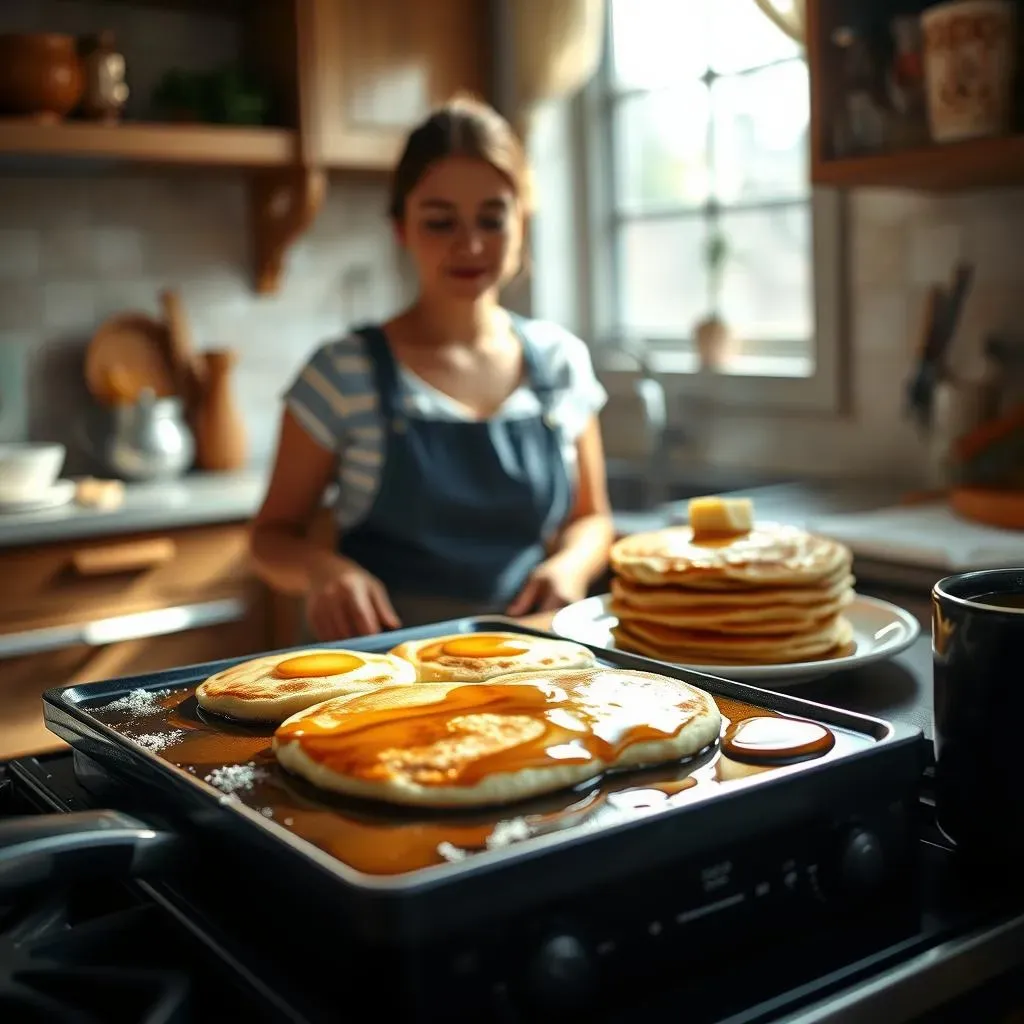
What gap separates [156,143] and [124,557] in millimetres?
869

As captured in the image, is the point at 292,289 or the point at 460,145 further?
the point at 292,289

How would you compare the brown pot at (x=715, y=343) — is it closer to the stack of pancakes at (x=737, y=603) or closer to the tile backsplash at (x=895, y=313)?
the tile backsplash at (x=895, y=313)

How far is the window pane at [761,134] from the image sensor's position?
109 inches

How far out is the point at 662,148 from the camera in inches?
123

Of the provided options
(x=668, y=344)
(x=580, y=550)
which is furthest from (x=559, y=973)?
(x=668, y=344)

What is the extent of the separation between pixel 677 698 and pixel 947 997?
0.22m

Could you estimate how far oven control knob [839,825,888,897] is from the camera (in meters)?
0.66

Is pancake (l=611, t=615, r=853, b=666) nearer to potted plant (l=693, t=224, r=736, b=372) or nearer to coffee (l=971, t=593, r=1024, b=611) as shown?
coffee (l=971, t=593, r=1024, b=611)

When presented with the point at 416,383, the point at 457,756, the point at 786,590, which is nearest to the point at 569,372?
the point at 416,383

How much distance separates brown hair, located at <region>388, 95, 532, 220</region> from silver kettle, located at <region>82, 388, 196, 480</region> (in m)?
1.17

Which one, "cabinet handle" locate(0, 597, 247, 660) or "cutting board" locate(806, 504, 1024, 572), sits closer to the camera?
"cutting board" locate(806, 504, 1024, 572)

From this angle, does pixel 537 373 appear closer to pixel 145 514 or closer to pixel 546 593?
pixel 546 593

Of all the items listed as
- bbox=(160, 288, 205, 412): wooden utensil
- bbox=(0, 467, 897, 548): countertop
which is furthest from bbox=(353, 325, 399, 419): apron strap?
bbox=(160, 288, 205, 412): wooden utensil

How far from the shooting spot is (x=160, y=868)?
2.13 ft
